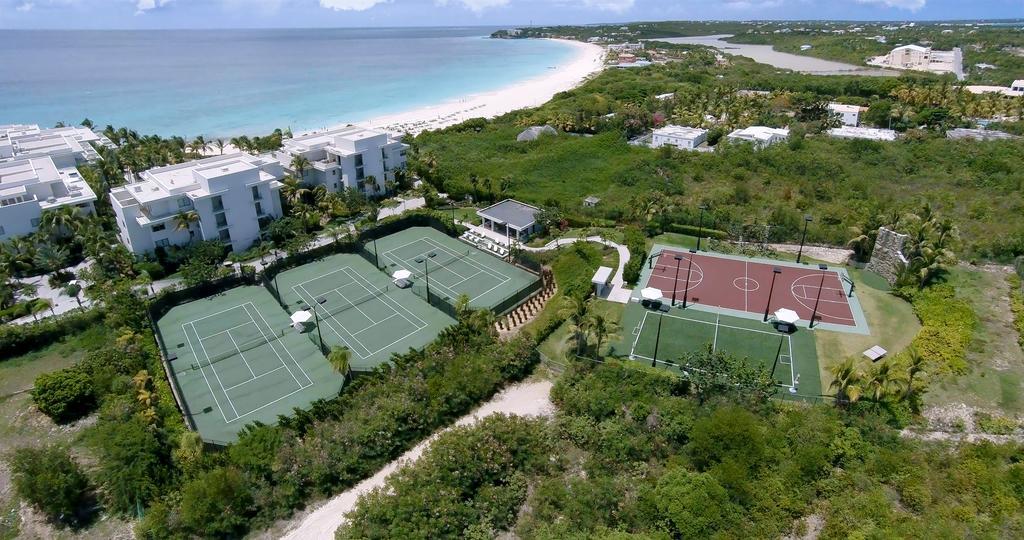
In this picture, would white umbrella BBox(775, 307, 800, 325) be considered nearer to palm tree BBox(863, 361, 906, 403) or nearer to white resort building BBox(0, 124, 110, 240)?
palm tree BBox(863, 361, 906, 403)

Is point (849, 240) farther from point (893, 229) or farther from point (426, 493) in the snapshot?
point (426, 493)

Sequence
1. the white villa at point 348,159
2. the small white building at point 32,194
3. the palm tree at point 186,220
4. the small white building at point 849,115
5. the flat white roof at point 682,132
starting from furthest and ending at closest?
the small white building at point 849,115 < the flat white roof at point 682,132 < the white villa at point 348,159 < the small white building at point 32,194 < the palm tree at point 186,220

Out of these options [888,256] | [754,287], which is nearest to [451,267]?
[754,287]

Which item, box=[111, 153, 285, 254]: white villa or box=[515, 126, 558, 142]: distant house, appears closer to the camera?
box=[111, 153, 285, 254]: white villa

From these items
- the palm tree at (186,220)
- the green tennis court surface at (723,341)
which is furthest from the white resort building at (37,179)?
the green tennis court surface at (723,341)

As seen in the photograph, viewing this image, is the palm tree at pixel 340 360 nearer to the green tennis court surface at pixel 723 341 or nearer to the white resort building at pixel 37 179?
the green tennis court surface at pixel 723 341

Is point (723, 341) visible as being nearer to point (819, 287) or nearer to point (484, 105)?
point (819, 287)

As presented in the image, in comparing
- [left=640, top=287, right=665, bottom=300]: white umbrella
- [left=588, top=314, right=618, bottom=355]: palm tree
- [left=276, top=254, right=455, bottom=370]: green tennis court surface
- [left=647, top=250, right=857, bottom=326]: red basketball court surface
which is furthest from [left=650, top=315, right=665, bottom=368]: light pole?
[left=276, top=254, right=455, bottom=370]: green tennis court surface
